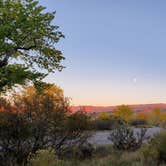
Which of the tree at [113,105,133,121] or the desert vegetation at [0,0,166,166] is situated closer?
the desert vegetation at [0,0,166,166]

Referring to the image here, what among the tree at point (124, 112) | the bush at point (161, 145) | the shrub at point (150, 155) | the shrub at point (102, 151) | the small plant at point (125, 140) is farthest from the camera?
the tree at point (124, 112)

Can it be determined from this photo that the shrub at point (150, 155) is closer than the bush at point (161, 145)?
Yes

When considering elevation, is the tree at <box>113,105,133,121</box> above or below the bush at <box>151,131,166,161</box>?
above

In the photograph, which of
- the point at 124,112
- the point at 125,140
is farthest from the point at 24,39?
the point at 124,112

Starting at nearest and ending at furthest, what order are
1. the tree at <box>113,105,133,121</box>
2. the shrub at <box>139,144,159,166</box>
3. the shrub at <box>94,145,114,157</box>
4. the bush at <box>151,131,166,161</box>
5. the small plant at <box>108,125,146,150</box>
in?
the shrub at <box>139,144,159,166</box> < the bush at <box>151,131,166,161</box> < the shrub at <box>94,145,114,157</box> < the small plant at <box>108,125,146,150</box> < the tree at <box>113,105,133,121</box>

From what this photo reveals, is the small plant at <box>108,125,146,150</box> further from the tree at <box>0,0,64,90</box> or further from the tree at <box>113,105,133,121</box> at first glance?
the tree at <box>113,105,133,121</box>

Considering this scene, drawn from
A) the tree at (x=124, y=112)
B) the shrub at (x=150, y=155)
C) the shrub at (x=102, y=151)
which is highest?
the tree at (x=124, y=112)

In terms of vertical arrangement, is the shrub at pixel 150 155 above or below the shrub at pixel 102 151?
above

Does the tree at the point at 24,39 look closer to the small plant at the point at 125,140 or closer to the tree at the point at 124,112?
the small plant at the point at 125,140

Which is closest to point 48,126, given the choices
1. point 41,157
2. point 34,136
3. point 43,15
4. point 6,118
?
point 34,136

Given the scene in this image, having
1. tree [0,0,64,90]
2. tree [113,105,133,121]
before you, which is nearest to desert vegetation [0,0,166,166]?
tree [0,0,64,90]

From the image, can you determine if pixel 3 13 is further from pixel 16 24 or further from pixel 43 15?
pixel 43 15

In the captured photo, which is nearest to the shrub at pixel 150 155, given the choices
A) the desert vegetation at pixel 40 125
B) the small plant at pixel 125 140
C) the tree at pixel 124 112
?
the desert vegetation at pixel 40 125

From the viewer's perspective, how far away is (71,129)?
19984mm
